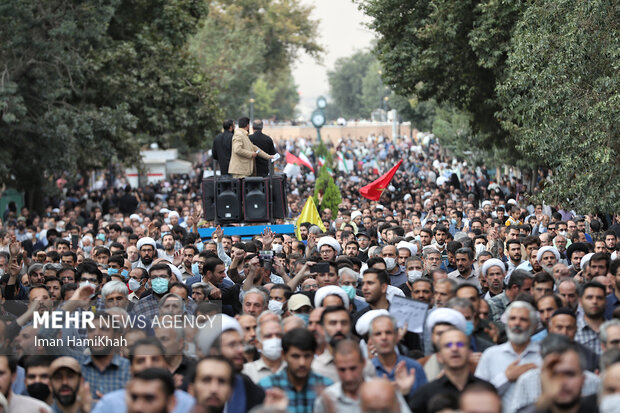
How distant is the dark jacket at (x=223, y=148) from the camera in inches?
725

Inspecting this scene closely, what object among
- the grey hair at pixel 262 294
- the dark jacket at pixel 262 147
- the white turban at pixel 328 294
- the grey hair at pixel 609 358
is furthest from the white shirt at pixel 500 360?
the dark jacket at pixel 262 147

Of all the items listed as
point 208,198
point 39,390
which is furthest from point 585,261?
point 208,198

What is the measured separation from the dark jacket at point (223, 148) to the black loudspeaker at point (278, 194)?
2.46 feet

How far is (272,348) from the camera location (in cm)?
784

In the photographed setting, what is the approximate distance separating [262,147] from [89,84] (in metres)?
15.7

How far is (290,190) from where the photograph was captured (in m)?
45.9

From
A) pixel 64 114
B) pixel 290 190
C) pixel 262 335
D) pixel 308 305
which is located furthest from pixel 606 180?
pixel 290 190

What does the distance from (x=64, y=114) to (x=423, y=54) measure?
9.09m

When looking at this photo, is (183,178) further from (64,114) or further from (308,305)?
(308,305)

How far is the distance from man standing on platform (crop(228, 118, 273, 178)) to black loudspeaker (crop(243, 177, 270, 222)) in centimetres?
19

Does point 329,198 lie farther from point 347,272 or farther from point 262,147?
point 347,272

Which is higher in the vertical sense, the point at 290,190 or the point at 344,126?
the point at 344,126

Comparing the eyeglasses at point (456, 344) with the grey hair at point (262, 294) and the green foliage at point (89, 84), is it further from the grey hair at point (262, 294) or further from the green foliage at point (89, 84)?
the green foliage at point (89, 84)


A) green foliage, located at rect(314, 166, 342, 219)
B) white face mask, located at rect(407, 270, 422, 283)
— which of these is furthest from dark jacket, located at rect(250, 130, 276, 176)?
green foliage, located at rect(314, 166, 342, 219)
